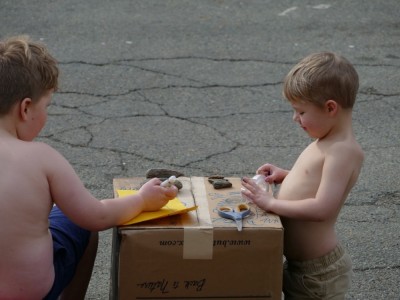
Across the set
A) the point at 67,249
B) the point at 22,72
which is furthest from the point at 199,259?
the point at 22,72

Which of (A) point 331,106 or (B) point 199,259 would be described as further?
(A) point 331,106

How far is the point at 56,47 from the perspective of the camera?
278 inches

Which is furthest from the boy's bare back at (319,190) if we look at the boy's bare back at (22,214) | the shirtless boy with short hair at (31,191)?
the boy's bare back at (22,214)

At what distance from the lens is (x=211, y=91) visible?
6207 millimetres

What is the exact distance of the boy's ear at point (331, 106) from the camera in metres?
3.08

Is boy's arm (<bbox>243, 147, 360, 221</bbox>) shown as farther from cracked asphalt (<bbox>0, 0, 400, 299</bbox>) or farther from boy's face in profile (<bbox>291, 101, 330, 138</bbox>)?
cracked asphalt (<bbox>0, 0, 400, 299</bbox>)

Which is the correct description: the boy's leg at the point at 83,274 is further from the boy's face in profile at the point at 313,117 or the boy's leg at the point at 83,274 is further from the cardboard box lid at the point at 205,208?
the boy's face in profile at the point at 313,117

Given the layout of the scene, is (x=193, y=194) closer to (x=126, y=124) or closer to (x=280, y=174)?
(x=280, y=174)

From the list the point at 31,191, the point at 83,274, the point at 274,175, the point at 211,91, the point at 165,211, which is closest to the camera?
the point at 31,191

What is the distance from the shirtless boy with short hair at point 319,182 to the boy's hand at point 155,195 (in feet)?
0.95

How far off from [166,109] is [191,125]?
0.32 metres

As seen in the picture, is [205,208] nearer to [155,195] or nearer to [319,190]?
[155,195]

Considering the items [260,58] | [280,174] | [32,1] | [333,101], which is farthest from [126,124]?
[32,1]

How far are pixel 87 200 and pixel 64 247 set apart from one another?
24 centimetres
